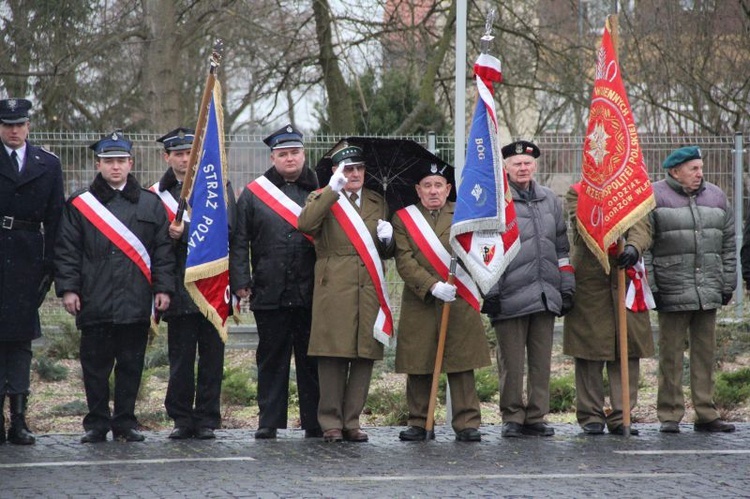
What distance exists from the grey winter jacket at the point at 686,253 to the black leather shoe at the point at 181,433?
3619 millimetres

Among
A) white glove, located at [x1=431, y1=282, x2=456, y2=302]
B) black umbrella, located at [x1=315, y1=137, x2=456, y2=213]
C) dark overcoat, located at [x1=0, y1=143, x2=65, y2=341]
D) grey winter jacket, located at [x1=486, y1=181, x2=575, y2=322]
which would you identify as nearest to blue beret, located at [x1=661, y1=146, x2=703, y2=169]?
grey winter jacket, located at [x1=486, y1=181, x2=575, y2=322]

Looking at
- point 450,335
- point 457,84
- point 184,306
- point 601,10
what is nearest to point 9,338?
point 184,306

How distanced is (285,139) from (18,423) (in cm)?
275

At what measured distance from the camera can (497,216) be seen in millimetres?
9719

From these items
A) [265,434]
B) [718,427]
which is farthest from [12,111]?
[718,427]

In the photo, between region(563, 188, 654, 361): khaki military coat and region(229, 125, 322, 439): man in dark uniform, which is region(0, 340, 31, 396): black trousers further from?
region(563, 188, 654, 361): khaki military coat

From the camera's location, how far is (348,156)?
381 inches

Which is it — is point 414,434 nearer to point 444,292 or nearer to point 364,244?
point 444,292

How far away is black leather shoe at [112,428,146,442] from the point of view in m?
9.82

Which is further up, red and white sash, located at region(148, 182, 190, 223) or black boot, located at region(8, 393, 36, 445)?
red and white sash, located at region(148, 182, 190, 223)

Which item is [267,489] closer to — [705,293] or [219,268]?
[219,268]

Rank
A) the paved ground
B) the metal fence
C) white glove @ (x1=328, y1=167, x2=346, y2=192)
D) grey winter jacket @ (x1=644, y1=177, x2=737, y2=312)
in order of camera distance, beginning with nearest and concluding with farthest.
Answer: the paved ground < white glove @ (x1=328, y1=167, x2=346, y2=192) < grey winter jacket @ (x1=644, y1=177, x2=737, y2=312) < the metal fence

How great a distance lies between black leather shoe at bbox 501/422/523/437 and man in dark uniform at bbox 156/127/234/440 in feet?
6.90

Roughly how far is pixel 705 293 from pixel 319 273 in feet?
9.57
